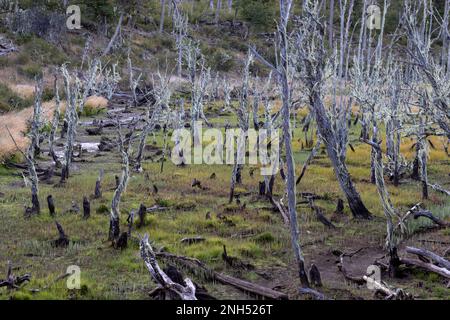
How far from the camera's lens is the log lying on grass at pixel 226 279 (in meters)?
7.85

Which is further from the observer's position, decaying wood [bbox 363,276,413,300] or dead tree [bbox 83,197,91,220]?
dead tree [bbox 83,197,91,220]

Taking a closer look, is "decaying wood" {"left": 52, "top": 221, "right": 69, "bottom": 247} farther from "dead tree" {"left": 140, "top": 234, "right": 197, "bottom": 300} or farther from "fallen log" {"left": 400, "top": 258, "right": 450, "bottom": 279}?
"fallen log" {"left": 400, "top": 258, "right": 450, "bottom": 279}

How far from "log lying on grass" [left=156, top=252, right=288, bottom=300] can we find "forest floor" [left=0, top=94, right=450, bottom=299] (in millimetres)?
118

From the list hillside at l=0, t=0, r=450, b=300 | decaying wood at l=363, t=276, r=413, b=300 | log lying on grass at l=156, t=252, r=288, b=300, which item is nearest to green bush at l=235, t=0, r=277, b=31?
hillside at l=0, t=0, r=450, b=300

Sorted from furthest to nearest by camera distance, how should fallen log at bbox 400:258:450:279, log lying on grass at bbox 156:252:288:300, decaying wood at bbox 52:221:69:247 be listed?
decaying wood at bbox 52:221:69:247
fallen log at bbox 400:258:450:279
log lying on grass at bbox 156:252:288:300

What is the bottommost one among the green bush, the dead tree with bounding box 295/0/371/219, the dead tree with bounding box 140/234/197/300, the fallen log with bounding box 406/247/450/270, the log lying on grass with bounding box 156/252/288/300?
the log lying on grass with bounding box 156/252/288/300

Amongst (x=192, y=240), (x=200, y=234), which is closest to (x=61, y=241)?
(x=192, y=240)

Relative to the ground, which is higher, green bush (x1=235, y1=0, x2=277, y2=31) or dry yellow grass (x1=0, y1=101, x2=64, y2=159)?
green bush (x1=235, y1=0, x2=277, y2=31)

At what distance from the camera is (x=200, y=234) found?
11617mm

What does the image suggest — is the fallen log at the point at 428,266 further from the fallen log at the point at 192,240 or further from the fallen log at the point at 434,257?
the fallen log at the point at 192,240

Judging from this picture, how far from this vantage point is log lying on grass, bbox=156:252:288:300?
7.85 metres

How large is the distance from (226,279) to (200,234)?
304 centimetres

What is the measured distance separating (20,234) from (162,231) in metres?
2.84

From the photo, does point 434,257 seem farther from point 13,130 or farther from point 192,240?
point 13,130
